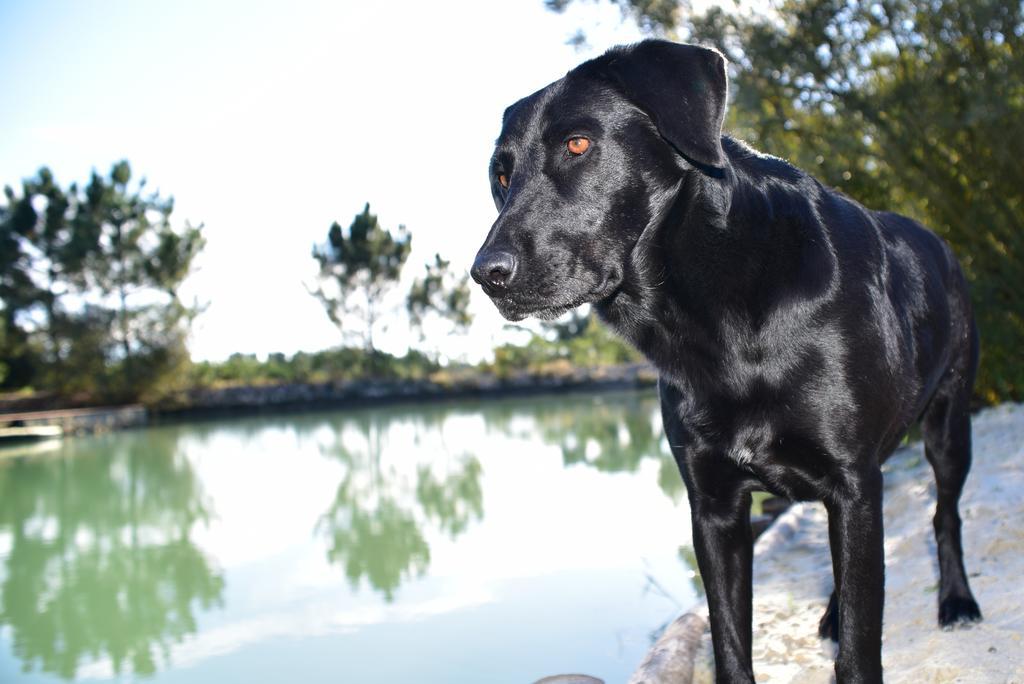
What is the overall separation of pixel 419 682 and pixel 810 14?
20.8 ft

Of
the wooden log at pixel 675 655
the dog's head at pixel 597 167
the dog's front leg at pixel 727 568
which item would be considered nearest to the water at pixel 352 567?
the wooden log at pixel 675 655

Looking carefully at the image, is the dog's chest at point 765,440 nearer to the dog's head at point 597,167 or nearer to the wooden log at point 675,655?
the dog's head at point 597,167

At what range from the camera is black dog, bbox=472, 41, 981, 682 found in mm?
1811

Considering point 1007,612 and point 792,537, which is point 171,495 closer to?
point 792,537

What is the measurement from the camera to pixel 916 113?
675cm

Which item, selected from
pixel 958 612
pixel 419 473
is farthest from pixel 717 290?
pixel 419 473

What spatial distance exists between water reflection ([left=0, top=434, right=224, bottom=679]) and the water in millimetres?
26

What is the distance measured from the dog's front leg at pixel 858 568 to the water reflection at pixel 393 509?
14.1 feet

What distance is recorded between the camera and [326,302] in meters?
35.7

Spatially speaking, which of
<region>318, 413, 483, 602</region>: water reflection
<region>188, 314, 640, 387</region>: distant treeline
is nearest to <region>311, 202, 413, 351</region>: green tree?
<region>188, 314, 640, 387</region>: distant treeline

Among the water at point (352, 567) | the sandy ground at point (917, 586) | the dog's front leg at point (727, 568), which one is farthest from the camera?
the water at point (352, 567)

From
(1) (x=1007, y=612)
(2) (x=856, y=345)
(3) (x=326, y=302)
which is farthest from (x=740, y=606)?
(3) (x=326, y=302)

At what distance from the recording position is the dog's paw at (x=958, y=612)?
2775 millimetres

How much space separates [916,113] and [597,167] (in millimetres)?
5970
